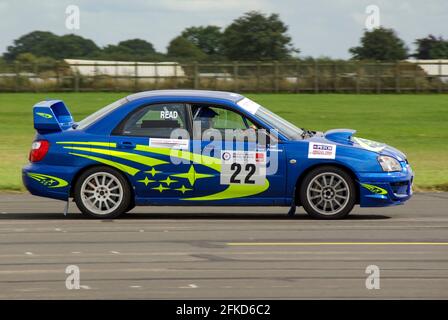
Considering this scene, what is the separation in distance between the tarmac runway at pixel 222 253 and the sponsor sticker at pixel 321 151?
0.75 meters

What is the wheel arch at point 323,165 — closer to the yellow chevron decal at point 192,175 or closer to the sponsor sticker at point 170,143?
the yellow chevron decal at point 192,175

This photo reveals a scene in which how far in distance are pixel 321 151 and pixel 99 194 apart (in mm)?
2617

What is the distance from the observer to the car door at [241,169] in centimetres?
1270

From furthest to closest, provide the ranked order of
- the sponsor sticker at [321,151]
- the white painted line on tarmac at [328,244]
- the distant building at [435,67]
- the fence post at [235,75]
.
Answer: the distant building at [435,67] < the fence post at [235,75] < the sponsor sticker at [321,151] < the white painted line on tarmac at [328,244]

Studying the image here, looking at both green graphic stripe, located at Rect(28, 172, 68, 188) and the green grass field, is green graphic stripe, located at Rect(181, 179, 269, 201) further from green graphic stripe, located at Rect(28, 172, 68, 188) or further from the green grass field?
the green grass field

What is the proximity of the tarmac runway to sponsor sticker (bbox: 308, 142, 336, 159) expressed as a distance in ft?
2.46

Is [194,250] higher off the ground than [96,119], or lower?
lower

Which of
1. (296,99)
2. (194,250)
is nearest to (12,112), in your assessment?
(296,99)

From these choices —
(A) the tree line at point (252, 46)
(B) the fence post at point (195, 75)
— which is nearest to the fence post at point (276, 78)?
(B) the fence post at point (195, 75)

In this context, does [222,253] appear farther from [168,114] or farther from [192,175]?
[168,114]

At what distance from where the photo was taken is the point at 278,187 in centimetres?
1272

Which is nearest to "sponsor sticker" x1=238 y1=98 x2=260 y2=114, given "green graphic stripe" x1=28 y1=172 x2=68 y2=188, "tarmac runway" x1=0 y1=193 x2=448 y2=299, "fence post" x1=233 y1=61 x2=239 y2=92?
"tarmac runway" x1=0 y1=193 x2=448 y2=299
